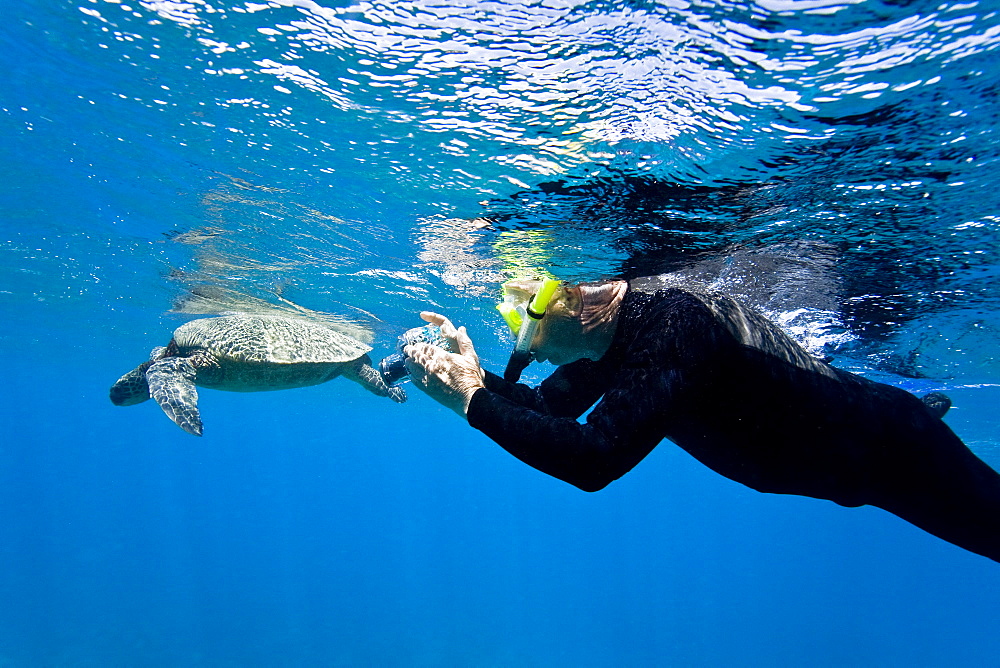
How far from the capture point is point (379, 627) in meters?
41.8

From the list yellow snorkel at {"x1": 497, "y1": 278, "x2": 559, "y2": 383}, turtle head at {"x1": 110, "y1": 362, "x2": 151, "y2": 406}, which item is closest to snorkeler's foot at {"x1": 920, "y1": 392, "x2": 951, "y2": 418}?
yellow snorkel at {"x1": 497, "y1": 278, "x2": 559, "y2": 383}

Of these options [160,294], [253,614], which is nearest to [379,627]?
[253,614]

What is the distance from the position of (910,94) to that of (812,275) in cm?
386

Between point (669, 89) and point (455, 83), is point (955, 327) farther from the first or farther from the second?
point (455, 83)

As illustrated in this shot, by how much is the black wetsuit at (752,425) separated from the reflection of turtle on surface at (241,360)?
4805 millimetres

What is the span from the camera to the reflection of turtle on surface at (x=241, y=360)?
6.36 meters

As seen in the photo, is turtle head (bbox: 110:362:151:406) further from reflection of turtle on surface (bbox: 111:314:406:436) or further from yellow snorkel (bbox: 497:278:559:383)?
yellow snorkel (bbox: 497:278:559:383)

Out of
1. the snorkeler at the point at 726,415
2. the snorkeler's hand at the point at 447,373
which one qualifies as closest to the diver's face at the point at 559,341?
the snorkeler at the point at 726,415

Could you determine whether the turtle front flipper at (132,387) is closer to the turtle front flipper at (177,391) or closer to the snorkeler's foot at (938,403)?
the turtle front flipper at (177,391)

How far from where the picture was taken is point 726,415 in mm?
2674

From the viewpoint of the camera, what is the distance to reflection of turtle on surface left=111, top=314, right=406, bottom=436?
20.9ft

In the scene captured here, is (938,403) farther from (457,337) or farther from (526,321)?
(457,337)

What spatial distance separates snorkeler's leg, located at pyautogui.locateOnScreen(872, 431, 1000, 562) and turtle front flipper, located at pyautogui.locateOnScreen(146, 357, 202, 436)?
17.7 feet

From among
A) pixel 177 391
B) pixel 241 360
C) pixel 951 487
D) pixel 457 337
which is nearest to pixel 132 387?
pixel 241 360
